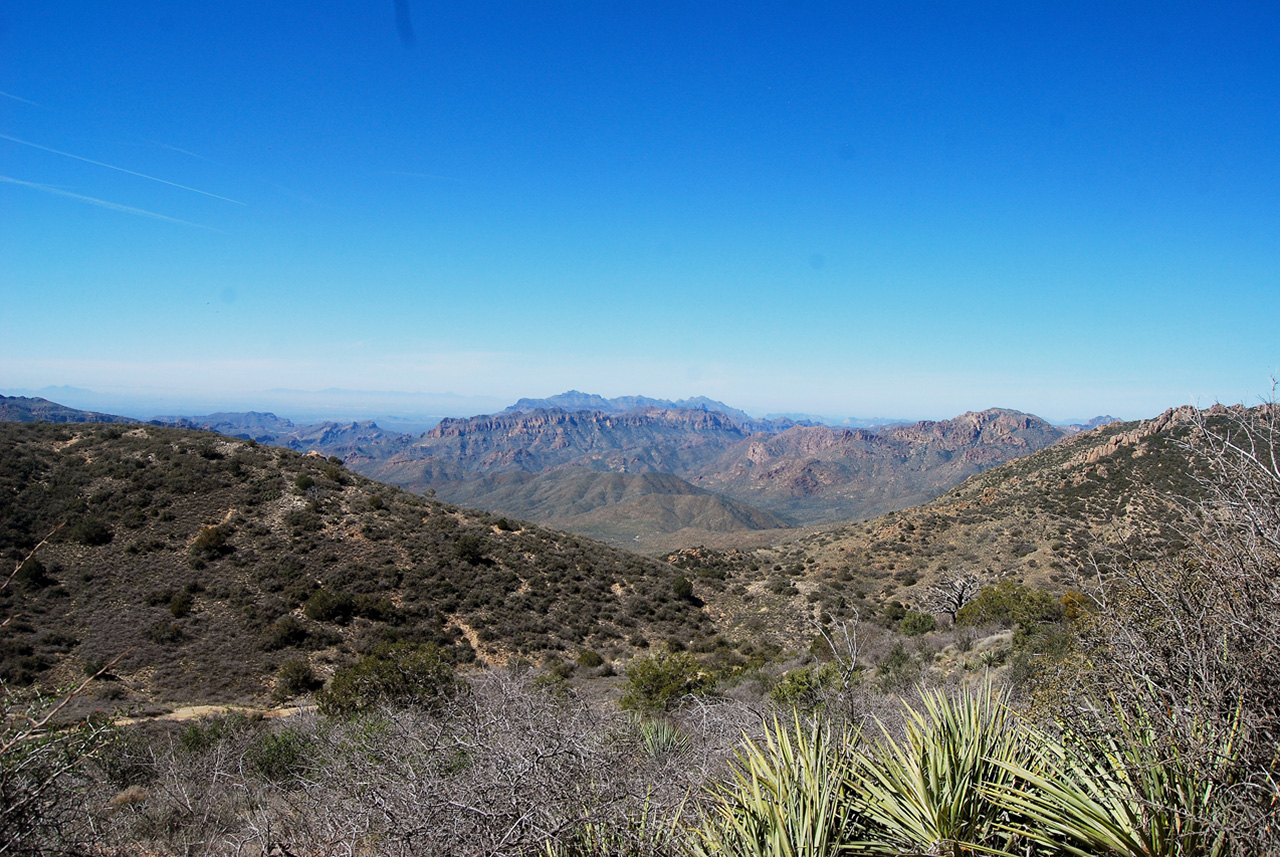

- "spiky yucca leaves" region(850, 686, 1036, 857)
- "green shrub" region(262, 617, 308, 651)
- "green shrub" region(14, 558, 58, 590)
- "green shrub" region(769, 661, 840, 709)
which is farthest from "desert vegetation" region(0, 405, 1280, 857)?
"green shrub" region(14, 558, 58, 590)

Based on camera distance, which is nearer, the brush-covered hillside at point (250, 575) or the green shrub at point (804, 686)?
the green shrub at point (804, 686)

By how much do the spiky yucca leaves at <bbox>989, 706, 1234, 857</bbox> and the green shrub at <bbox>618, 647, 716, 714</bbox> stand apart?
9360 mm

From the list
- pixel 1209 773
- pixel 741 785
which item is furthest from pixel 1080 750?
pixel 741 785

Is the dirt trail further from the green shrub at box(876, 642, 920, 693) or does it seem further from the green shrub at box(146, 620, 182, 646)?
the green shrub at box(876, 642, 920, 693)

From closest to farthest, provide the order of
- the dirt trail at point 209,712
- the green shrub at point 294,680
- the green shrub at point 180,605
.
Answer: the dirt trail at point 209,712
the green shrub at point 294,680
the green shrub at point 180,605

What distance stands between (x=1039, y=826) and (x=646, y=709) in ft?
31.5

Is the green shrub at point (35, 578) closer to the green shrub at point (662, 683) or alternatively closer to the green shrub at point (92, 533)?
the green shrub at point (92, 533)

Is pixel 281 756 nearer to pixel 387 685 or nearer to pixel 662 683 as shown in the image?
pixel 387 685

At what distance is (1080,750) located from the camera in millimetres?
3596

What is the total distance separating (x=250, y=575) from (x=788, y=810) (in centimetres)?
2623

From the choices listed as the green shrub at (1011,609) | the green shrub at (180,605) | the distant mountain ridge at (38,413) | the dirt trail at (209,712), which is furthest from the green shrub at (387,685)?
the distant mountain ridge at (38,413)

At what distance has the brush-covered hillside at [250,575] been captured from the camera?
751 inches

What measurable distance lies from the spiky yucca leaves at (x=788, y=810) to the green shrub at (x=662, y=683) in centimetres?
862

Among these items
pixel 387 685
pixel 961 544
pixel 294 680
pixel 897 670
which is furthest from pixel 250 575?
pixel 961 544
